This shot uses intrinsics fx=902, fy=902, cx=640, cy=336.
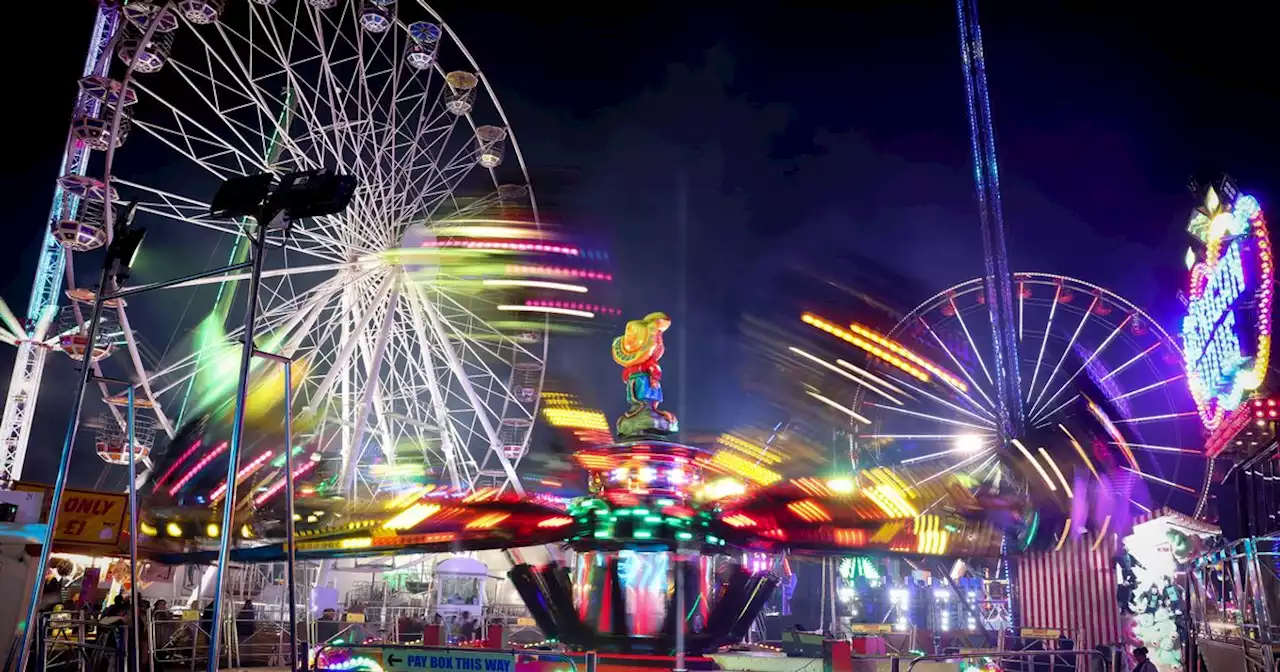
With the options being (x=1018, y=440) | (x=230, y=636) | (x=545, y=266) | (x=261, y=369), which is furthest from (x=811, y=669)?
(x=261, y=369)

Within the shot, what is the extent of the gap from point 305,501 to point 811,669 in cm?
1602

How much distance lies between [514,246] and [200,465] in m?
12.3

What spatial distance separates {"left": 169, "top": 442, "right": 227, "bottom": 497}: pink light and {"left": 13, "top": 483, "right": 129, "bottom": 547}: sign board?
36.0 ft

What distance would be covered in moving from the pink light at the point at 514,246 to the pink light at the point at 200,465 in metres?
10.8

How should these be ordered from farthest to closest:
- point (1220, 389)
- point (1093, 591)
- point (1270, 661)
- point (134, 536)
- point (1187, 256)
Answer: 1. point (1093, 591)
2. point (1187, 256)
3. point (1220, 389)
4. point (1270, 661)
5. point (134, 536)

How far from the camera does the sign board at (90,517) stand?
51.0ft

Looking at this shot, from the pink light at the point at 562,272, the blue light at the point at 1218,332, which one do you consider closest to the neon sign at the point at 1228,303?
the blue light at the point at 1218,332

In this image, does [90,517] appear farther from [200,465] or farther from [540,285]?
[540,285]

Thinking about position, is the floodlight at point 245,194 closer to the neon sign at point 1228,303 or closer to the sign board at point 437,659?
the sign board at point 437,659

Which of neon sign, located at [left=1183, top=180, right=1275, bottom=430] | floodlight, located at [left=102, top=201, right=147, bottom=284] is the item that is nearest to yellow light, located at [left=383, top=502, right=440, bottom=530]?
Answer: floodlight, located at [left=102, top=201, right=147, bottom=284]

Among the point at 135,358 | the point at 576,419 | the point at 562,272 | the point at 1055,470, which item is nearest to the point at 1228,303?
the point at 1055,470

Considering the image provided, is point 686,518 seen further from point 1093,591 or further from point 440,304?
point 440,304

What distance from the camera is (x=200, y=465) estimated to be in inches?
1104

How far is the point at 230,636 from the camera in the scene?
17.9 meters
